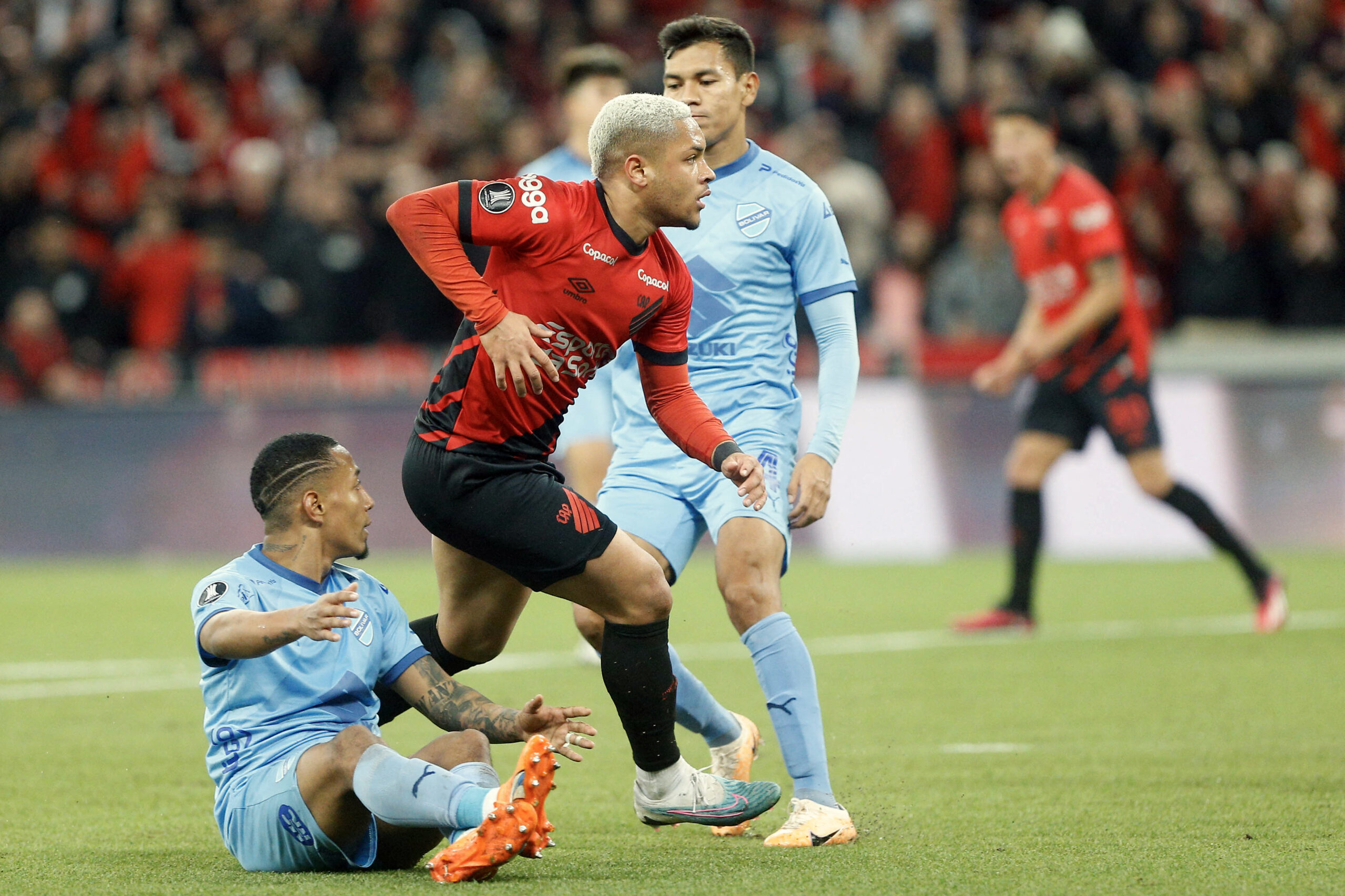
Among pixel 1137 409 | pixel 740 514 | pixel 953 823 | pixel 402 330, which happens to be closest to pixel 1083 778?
pixel 953 823

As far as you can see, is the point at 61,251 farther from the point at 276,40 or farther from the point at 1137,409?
the point at 1137,409

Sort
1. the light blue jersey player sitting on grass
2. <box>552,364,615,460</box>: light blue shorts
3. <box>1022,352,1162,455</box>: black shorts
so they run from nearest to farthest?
the light blue jersey player sitting on grass, <box>552,364,615,460</box>: light blue shorts, <box>1022,352,1162,455</box>: black shorts

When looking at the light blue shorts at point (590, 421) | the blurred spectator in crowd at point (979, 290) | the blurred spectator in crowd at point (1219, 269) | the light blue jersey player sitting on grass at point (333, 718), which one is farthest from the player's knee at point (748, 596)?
the blurred spectator in crowd at point (1219, 269)

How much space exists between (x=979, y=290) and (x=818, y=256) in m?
9.25

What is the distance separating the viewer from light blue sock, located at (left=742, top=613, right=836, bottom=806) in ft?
15.6

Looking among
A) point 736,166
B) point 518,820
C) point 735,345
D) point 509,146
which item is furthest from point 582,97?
point 509,146

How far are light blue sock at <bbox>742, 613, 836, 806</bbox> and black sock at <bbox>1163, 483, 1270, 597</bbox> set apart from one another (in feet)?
16.8

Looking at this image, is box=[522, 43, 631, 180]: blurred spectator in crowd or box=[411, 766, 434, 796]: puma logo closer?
box=[411, 766, 434, 796]: puma logo

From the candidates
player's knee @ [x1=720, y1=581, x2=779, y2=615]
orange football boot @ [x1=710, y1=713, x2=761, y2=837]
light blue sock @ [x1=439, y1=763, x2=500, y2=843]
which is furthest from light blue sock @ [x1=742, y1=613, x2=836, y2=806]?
light blue sock @ [x1=439, y1=763, x2=500, y2=843]

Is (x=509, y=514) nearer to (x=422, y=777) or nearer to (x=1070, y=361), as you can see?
(x=422, y=777)

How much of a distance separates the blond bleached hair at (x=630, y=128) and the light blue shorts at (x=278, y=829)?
1622mm

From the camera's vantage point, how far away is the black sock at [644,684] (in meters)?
4.54

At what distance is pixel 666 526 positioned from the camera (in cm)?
527

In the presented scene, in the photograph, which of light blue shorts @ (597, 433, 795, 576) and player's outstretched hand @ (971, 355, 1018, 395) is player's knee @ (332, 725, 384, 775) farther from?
player's outstretched hand @ (971, 355, 1018, 395)
